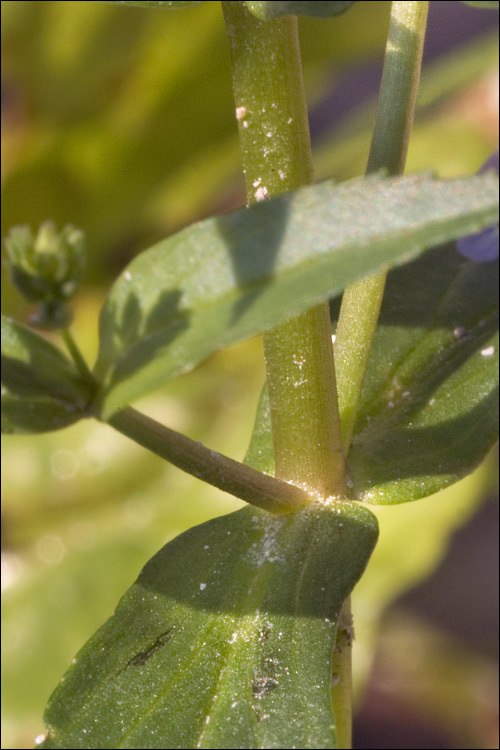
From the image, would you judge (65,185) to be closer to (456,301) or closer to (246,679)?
(456,301)

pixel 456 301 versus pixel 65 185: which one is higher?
pixel 65 185

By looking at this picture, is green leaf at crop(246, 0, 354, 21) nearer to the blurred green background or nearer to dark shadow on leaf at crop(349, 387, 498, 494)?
dark shadow on leaf at crop(349, 387, 498, 494)

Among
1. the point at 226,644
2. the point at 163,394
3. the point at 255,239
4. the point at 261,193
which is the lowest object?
the point at 226,644

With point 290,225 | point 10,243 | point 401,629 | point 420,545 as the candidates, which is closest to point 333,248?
point 290,225

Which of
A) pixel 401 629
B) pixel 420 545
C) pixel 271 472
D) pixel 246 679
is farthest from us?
pixel 401 629

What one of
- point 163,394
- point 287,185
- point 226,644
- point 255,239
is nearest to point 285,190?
point 287,185

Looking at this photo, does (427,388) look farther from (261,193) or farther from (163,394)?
(163,394)

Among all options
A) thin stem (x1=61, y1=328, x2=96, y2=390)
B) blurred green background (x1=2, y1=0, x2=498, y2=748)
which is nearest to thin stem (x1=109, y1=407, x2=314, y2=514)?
thin stem (x1=61, y1=328, x2=96, y2=390)
